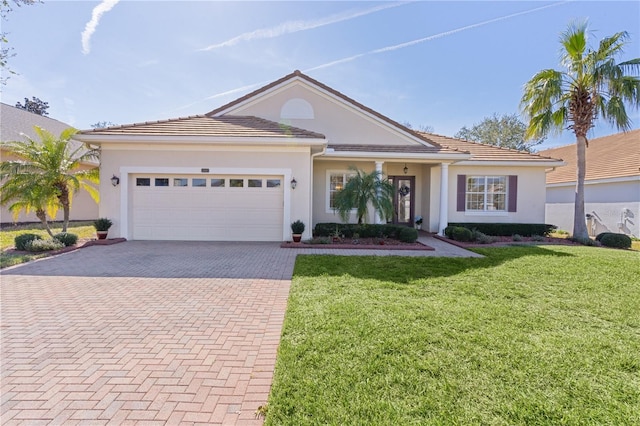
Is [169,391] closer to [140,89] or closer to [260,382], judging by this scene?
[260,382]

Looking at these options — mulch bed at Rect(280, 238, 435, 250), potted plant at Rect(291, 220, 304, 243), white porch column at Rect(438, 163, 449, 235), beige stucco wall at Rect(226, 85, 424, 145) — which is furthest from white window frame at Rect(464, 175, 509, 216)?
potted plant at Rect(291, 220, 304, 243)

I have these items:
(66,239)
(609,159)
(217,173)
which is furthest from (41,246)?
(609,159)

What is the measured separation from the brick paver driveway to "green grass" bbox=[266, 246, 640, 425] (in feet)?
1.49

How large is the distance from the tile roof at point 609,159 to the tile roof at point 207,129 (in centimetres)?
1567

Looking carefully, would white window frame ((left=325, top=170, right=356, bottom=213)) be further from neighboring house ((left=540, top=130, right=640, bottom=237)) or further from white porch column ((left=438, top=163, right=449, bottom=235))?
neighboring house ((left=540, top=130, right=640, bottom=237))

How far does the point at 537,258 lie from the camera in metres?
8.15

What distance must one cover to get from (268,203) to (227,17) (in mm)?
6982

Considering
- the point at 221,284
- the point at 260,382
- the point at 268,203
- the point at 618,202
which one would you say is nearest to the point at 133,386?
the point at 260,382

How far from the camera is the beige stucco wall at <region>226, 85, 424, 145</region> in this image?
13.4 m

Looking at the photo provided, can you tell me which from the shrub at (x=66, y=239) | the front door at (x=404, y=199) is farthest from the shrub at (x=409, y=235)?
the shrub at (x=66, y=239)

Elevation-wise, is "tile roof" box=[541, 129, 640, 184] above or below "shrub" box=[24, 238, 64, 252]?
above

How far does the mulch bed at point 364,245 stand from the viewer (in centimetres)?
965

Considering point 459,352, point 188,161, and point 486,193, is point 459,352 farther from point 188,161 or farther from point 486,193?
point 486,193

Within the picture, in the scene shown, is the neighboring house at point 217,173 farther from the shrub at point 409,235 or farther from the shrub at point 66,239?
the shrub at point 409,235
